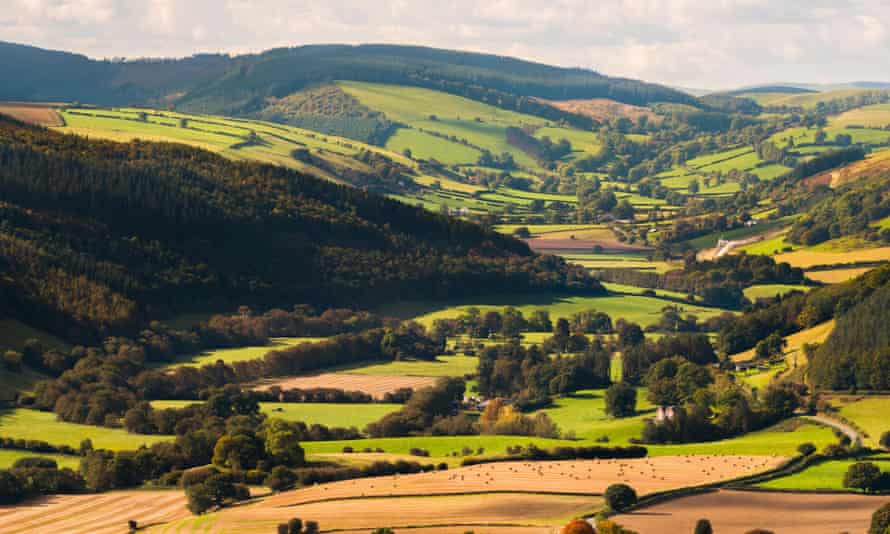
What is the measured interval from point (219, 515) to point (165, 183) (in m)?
112

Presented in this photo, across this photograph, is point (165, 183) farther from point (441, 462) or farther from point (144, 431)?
point (441, 462)

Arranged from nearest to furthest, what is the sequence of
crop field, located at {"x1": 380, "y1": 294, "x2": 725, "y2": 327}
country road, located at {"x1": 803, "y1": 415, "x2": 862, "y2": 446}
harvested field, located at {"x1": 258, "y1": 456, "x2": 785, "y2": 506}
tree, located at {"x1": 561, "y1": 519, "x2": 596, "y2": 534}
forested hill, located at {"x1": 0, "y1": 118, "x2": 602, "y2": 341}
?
tree, located at {"x1": 561, "y1": 519, "x2": 596, "y2": 534} → harvested field, located at {"x1": 258, "y1": 456, "x2": 785, "y2": 506} → country road, located at {"x1": 803, "y1": 415, "x2": 862, "y2": 446} → forested hill, located at {"x1": 0, "y1": 118, "x2": 602, "y2": 341} → crop field, located at {"x1": 380, "y1": 294, "x2": 725, "y2": 327}

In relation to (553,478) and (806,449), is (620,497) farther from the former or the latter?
(806,449)

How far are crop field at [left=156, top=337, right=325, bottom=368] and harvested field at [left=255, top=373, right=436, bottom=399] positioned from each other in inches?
270

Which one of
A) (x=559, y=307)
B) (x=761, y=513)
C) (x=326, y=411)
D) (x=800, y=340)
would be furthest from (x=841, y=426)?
(x=559, y=307)

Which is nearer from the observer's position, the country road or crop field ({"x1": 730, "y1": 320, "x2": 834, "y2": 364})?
the country road

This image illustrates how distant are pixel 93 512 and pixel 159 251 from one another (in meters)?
91.0

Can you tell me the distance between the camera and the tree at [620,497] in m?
80.5

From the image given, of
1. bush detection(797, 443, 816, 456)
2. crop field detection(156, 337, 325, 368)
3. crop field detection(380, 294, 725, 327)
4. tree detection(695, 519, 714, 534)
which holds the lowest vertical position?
crop field detection(380, 294, 725, 327)

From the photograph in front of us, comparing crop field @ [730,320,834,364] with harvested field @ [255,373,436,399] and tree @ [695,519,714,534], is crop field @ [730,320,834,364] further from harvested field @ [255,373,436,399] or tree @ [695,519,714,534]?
tree @ [695,519,714,534]

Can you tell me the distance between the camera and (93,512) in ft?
272

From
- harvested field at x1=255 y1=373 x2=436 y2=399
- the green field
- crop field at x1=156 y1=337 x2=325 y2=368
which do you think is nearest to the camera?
the green field

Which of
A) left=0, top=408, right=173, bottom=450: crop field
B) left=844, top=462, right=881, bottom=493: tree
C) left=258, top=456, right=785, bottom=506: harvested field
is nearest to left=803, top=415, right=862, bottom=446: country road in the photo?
left=258, top=456, right=785, bottom=506: harvested field

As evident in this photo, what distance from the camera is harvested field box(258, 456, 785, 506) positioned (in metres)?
85.2
